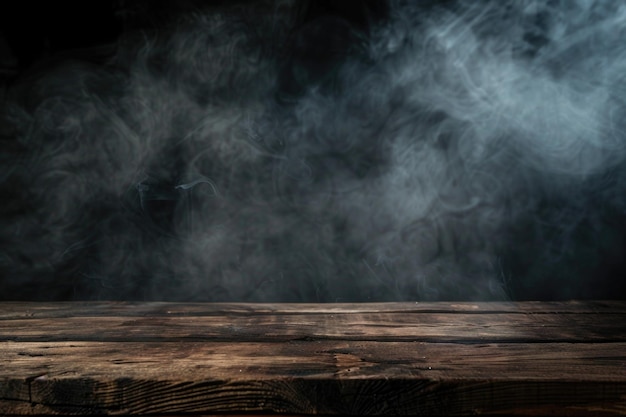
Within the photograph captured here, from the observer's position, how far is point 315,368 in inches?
42.3

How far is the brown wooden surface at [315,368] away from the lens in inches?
39.6

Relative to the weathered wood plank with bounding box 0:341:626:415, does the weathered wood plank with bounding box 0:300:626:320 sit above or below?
below

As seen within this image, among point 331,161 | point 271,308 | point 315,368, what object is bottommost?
point 271,308

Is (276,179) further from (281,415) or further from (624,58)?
(624,58)

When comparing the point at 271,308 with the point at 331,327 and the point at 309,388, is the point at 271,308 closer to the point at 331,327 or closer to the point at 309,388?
the point at 331,327

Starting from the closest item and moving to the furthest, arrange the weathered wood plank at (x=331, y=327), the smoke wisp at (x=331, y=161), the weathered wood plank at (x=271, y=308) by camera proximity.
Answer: the weathered wood plank at (x=331, y=327), the weathered wood plank at (x=271, y=308), the smoke wisp at (x=331, y=161)

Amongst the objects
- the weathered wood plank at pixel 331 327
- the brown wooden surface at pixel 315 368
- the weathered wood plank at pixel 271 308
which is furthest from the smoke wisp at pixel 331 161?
the brown wooden surface at pixel 315 368

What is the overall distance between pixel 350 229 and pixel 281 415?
150cm

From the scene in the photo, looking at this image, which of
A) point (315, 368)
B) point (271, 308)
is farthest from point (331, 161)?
point (315, 368)

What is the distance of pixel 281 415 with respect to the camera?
3.36 ft

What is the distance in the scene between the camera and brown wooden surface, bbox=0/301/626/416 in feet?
3.30

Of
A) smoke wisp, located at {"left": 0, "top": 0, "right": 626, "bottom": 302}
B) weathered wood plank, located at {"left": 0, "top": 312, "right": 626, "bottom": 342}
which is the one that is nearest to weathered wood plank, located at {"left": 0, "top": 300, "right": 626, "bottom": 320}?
weathered wood plank, located at {"left": 0, "top": 312, "right": 626, "bottom": 342}

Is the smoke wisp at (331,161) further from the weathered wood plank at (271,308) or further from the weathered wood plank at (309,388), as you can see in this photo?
the weathered wood plank at (309,388)

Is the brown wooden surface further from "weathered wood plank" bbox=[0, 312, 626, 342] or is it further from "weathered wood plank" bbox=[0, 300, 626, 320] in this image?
"weathered wood plank" bbox=[0, 300, 626, 320]
